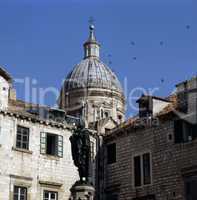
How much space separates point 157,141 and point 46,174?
6.91 metres

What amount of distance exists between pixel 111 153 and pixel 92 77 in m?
28.1

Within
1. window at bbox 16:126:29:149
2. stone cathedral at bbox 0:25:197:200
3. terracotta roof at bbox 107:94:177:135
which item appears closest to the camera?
stone cathedral at bbox 0:25:197:200

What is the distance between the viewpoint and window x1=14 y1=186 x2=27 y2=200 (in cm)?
3283

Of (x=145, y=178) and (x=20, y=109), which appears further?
(x=20, y=109)

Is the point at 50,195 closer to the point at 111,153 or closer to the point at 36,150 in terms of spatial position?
the point at 36,150

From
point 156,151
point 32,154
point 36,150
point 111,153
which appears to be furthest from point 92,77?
point 156,151

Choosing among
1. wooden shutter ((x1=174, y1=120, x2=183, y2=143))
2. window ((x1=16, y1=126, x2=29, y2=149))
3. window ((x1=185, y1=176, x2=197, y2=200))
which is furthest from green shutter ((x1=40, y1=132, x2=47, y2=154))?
window ((x1=185, y1=176, x2=197, y2=200))

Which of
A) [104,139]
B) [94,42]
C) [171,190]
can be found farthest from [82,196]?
[94,42]

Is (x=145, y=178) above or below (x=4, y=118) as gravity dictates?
below

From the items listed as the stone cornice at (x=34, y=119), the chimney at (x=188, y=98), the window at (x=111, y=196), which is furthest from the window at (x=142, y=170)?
the stone cornice at (x=34, y=119)

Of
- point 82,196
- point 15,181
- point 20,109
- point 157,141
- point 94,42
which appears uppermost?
point 94,42

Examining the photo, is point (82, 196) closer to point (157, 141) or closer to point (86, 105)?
point (157, 141)

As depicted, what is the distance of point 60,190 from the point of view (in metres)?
34.6

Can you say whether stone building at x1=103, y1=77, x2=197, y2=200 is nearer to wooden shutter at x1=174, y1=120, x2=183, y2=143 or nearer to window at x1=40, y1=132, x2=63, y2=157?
wooden shutter at x1=174, y1=120, x2=183, y2=143
